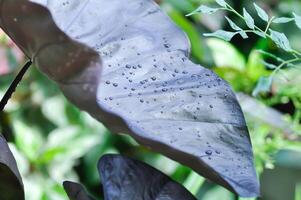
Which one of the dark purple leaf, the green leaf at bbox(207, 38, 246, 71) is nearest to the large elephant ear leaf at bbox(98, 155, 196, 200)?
the dark purple leaf

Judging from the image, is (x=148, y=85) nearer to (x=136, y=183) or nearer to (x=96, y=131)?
(x=136, y=183)

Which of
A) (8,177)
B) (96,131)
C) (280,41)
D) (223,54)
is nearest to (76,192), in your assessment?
(8,177)

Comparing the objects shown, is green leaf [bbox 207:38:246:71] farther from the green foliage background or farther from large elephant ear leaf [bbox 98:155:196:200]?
large elephant ear leaf [bbox 98:155:196:200]

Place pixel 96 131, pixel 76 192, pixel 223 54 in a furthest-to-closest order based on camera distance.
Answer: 1. pixel 223 54
2. pixel 96 131
3. pixel 76 192

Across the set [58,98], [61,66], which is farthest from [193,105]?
[58,98]

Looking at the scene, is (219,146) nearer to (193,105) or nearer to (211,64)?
(193,105)

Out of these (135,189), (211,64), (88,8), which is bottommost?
(211,64)
